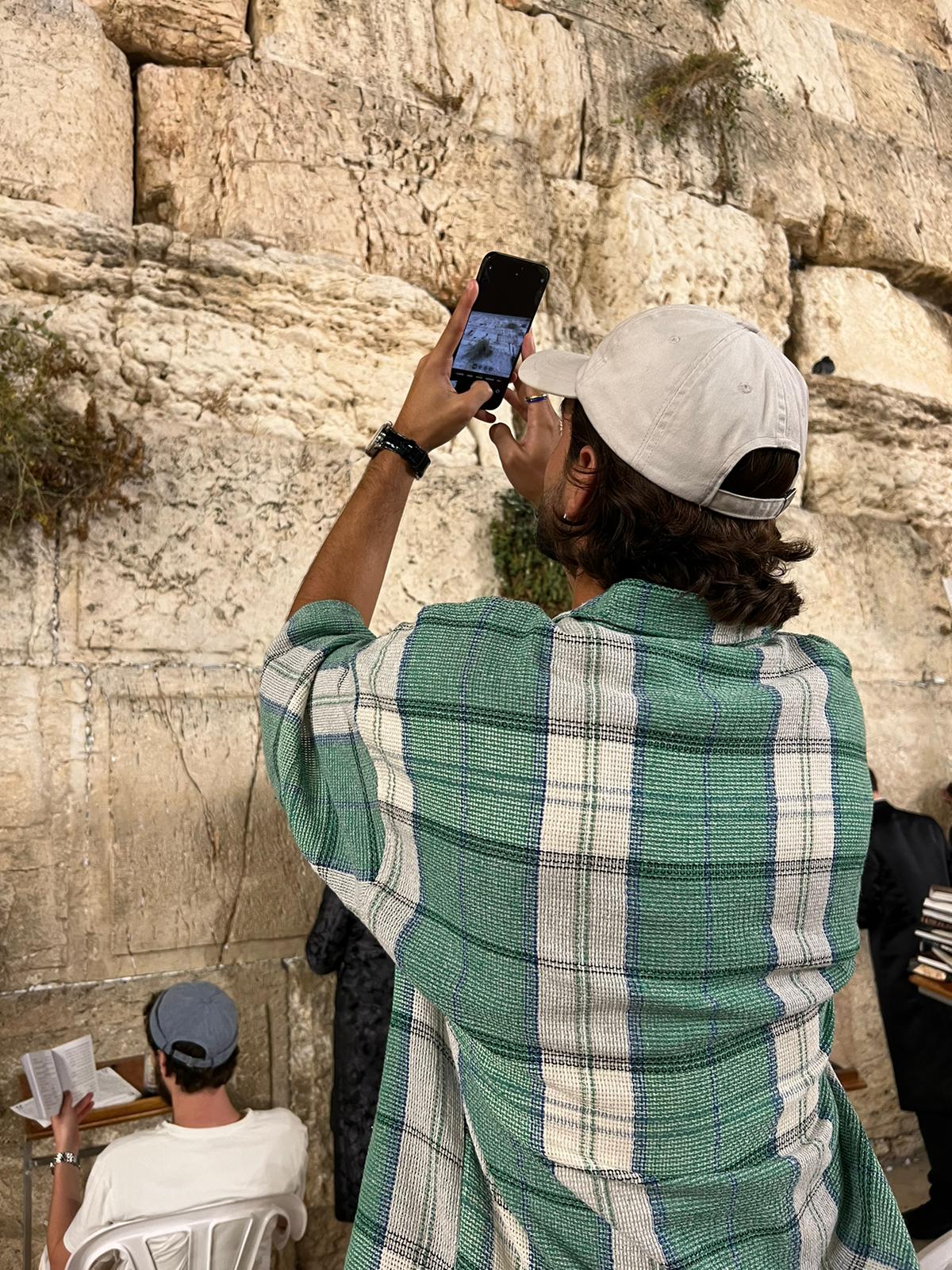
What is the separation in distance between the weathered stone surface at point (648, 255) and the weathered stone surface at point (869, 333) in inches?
12.4

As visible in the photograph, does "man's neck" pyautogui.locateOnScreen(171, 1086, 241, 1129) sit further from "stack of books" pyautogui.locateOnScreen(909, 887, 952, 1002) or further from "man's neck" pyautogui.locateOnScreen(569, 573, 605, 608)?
"stack of books" pyautogui.locateOnScreen(909, 887, 952, 1002)

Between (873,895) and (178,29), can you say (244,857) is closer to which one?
(873,895)

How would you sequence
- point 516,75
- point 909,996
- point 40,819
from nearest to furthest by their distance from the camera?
1. point 40,819
2. point 909,996
3. point 516,75

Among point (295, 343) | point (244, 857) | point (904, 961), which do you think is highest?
point (295, 343)

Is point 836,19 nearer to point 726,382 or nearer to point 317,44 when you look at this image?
point 317,44

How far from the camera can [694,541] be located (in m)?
1.32

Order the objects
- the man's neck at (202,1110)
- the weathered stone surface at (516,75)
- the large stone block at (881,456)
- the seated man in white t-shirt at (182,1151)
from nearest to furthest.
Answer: the seated man in white t-shirt at (182,1151)
the man's neck at (202,1110)
the weathered stone surface at (516,75)
the large stone block at (881,456)

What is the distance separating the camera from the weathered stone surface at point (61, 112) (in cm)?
328

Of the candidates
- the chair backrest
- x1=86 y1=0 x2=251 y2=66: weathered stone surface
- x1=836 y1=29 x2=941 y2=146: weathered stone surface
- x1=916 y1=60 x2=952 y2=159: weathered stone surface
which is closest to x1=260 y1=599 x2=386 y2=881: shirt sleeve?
the chair backrest

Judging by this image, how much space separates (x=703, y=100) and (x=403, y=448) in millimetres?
3747

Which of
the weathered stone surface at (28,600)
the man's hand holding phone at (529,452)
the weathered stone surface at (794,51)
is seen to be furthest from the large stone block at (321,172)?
the man's hand holding phone at (529,452)

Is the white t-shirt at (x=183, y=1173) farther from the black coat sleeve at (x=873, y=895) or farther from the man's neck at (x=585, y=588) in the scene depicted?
the black coat sleeve at (x=873, y=895)

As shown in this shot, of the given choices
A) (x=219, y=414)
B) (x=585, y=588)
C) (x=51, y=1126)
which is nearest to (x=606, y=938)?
(x=585, y=588)

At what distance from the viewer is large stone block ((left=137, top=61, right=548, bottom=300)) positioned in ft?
11.8
